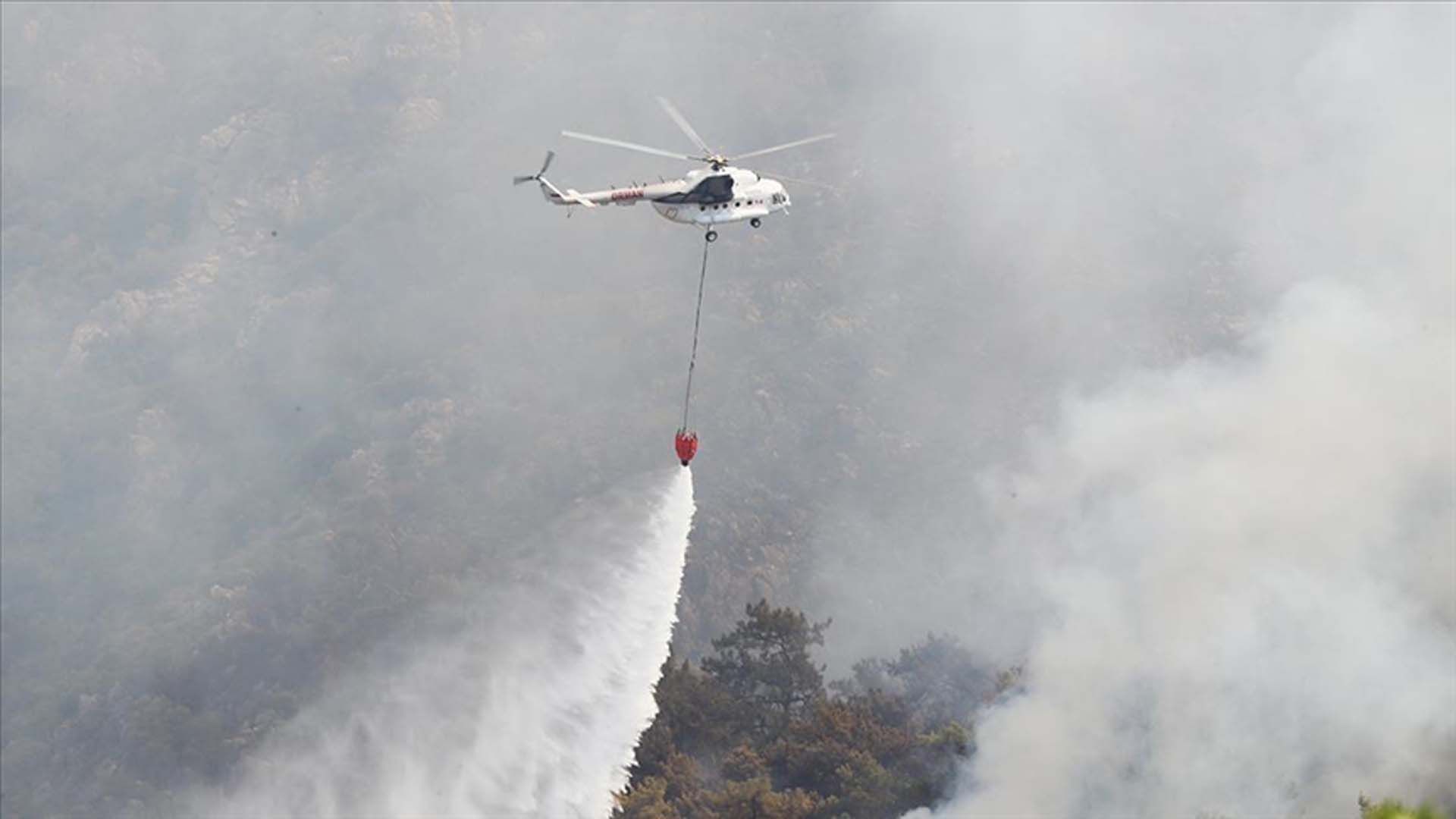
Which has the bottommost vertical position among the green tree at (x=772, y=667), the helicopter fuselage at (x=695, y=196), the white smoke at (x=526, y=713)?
the white smoke at (x=526, y=713)

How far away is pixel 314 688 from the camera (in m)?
87.2

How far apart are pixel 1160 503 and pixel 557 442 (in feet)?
118

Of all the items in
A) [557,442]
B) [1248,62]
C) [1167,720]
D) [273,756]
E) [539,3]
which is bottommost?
[1167,720]

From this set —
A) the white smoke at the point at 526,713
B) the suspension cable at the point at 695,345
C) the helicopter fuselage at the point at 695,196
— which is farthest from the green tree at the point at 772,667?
the helicopter fuselage at the point at 695,196

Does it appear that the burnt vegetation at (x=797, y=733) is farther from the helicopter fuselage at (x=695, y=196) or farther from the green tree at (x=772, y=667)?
the helicopter fuselage at (x=695, y=196)

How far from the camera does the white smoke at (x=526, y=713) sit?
2312 inches

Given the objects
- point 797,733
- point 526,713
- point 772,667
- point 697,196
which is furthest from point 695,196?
point 772,667

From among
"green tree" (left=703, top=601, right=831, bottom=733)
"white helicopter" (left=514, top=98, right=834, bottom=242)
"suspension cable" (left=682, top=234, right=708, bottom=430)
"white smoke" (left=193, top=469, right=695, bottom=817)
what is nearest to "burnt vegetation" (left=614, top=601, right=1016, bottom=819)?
"green tree" (left=703, top=601, right=831, bottom=733)

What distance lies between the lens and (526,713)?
60938 mm

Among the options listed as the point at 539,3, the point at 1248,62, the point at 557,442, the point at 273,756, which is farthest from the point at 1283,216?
the point at 273,756

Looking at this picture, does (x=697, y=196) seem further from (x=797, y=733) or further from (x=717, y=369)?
(x=717, y=369)

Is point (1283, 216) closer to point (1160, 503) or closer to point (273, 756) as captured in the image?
point (1160, 503)

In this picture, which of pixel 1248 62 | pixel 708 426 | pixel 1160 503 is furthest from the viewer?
pixel 1248 62

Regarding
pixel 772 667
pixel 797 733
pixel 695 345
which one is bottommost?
pixel 797 733
